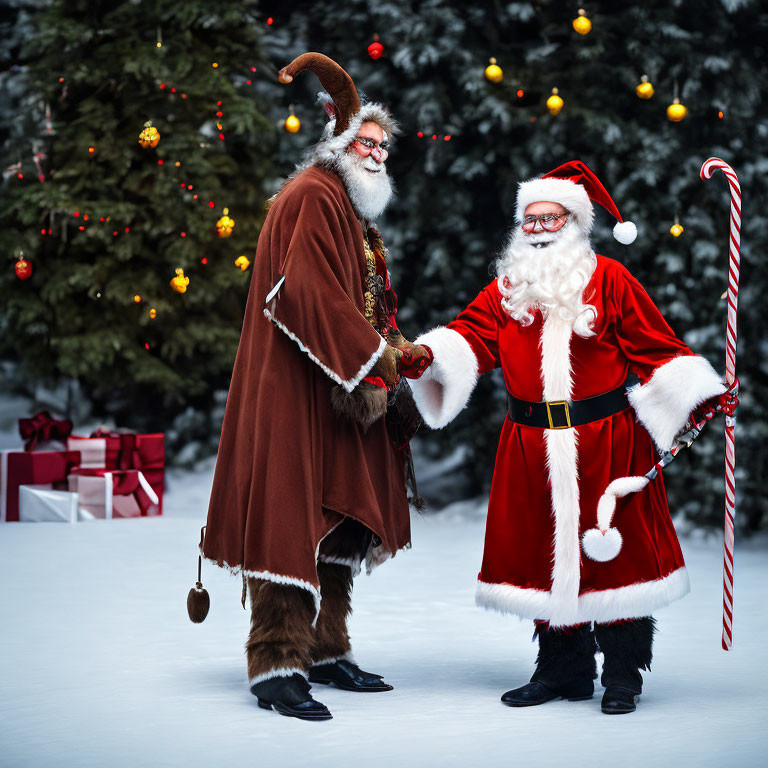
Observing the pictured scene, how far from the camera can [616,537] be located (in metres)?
2.94

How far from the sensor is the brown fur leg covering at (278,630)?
284 cm

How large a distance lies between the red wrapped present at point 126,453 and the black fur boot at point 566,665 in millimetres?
3587

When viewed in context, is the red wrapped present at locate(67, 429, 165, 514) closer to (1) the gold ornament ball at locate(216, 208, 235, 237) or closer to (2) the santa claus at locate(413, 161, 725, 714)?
(1) the gold ornament ball at locate(216, 208, 235, 237)

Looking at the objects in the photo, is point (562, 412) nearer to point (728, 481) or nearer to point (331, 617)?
point (728, 481)

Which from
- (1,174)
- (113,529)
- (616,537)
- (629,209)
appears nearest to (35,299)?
(1,174)

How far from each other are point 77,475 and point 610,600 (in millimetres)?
3827

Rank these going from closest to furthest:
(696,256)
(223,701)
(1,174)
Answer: (223,701)
(696,256)
(1,174)

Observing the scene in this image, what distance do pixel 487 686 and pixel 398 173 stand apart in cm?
381

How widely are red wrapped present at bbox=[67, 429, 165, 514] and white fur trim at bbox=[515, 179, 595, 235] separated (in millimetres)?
3483

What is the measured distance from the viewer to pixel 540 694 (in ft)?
9.76

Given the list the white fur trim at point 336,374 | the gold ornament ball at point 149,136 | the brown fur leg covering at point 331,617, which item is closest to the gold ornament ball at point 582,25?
A: the gold ornament ball at point 149,136

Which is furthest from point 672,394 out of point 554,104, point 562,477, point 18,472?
point 18,472

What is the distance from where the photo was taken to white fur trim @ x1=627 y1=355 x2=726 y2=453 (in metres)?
2.96

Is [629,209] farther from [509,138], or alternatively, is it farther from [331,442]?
[331,442]
